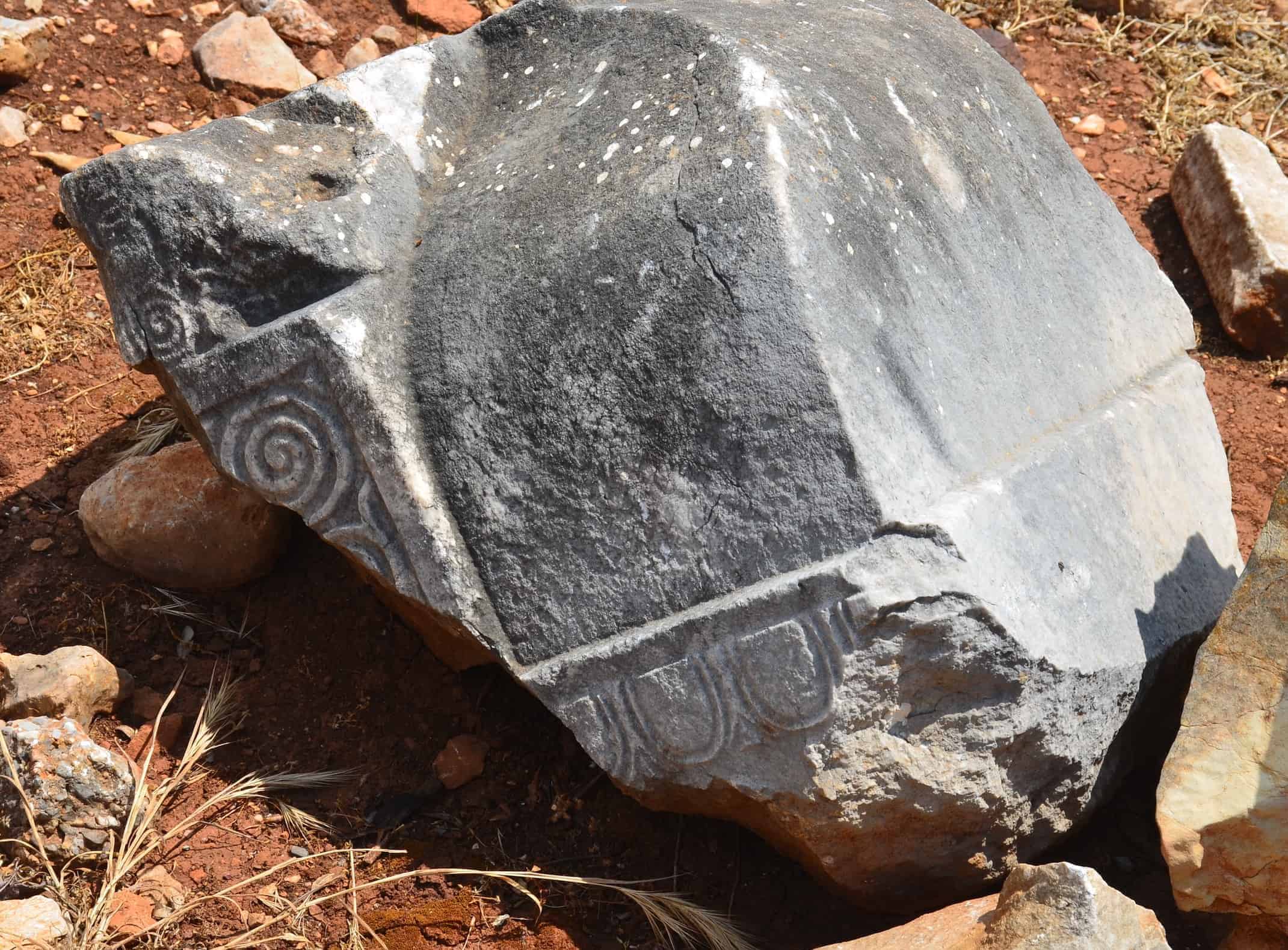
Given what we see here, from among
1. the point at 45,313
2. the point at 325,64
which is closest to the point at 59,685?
the point at 45,313

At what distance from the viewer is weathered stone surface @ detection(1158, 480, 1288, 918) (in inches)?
78.3

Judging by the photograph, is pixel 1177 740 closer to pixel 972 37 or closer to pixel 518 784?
pixel 518 784

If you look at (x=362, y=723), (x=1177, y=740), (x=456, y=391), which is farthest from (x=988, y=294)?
(x=362, y=723)

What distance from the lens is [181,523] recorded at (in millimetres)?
2887

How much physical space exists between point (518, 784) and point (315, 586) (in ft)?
2.48

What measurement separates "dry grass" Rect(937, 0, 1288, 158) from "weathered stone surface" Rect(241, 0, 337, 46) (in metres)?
2.56

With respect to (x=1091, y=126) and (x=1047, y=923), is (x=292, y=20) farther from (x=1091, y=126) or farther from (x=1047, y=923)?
(x=1047, y=923)

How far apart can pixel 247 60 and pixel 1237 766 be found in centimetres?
391

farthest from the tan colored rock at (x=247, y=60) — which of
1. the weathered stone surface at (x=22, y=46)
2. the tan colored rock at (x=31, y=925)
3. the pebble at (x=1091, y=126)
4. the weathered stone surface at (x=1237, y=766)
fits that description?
the weathered stone surface at (x=1237, y=766)

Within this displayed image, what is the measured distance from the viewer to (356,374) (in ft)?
7.32

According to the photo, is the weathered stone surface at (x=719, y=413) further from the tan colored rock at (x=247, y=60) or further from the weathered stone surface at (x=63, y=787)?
the tan colored rock at (x=247, y=60)

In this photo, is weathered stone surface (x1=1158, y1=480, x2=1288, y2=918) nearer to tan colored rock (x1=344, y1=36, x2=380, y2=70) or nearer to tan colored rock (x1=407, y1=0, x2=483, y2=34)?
tan colored rock (x1=344, y1=36, x2=380, y2=70)

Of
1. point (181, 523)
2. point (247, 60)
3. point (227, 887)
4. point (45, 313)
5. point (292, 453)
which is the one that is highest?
point (247, 60)

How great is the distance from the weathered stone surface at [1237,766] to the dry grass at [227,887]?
0.83m
